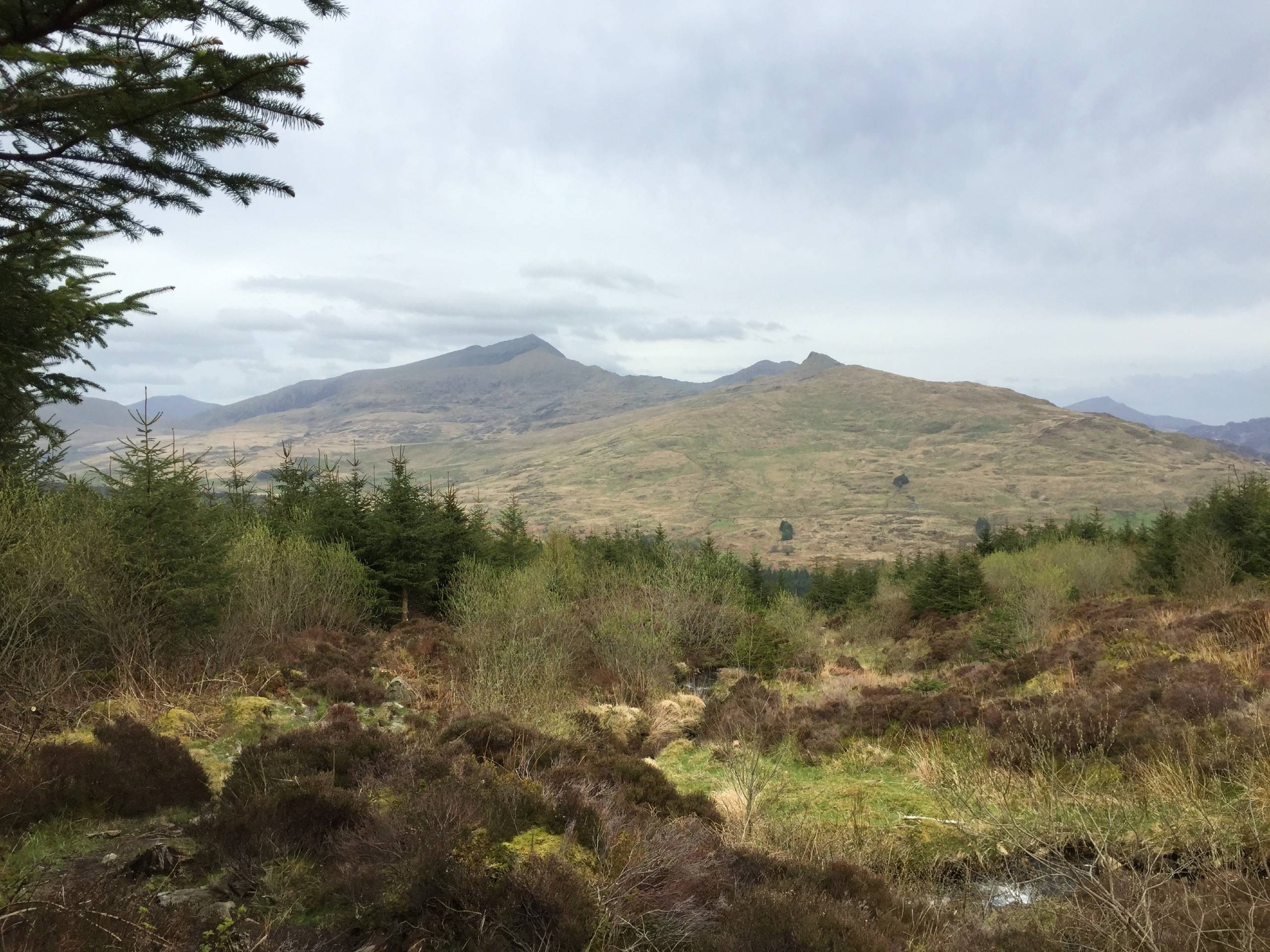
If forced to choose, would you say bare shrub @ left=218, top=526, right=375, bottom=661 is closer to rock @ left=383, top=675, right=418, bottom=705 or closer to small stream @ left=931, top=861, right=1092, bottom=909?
rock @ left=383, top=675, right=418, bottom=705

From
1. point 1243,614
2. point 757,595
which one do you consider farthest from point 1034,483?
point 1243,614

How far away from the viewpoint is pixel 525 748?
835 cm

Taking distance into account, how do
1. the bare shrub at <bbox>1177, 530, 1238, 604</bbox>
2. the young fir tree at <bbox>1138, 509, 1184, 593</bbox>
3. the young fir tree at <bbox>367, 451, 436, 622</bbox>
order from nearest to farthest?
the young fir tree at <bbox>367, 451, 436, 622</bbox> < the bare shrub at <bbox>1177, 530, 1238, 604</bbox> < the young fir tree at <bbox>1138, 509, 1184, 593</bbox>

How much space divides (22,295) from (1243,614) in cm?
2075

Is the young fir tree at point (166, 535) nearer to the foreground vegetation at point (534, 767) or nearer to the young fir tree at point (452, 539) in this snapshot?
the foreground vegetation at point (534, 767)

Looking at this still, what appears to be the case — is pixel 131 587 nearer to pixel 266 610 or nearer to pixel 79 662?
pixel 79 662

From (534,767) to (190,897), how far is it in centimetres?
391

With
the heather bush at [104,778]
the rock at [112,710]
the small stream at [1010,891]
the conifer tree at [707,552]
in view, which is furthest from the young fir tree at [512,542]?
the small stream at [1010,891]

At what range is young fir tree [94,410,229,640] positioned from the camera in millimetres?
11469

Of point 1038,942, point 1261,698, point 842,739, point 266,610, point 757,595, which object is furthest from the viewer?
point 757,595

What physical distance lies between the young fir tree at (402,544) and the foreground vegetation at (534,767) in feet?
0.48

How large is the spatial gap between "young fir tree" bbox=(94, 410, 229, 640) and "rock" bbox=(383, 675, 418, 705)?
11.8 ft

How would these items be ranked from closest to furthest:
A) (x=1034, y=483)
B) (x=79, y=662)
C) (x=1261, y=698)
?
(x=1261, y=698)
(x=79, y=662)
(x=1034, y=483)

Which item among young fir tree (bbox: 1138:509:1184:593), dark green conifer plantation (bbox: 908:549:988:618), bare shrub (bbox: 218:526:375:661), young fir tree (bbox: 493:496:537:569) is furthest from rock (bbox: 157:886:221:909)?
young fir tree (bbox: 1138:509:1184:593)
